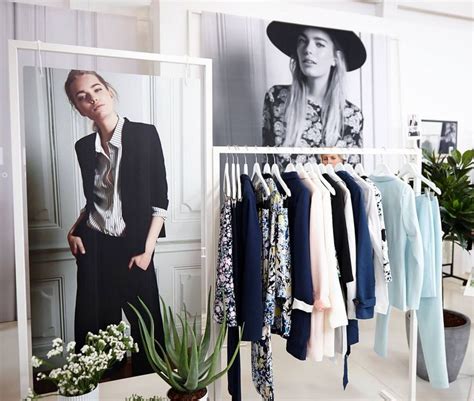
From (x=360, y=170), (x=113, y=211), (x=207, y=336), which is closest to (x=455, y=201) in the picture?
(x=360, y=170)

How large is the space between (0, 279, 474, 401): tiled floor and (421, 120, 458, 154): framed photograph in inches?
79.2

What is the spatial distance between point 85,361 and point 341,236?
3.86ft

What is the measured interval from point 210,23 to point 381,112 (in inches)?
63.2

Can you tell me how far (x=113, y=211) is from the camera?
178 cm

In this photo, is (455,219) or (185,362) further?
(455,219)

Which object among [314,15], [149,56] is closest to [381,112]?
[314,15]

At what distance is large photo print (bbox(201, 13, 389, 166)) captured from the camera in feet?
10.1

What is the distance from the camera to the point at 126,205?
1798 mm

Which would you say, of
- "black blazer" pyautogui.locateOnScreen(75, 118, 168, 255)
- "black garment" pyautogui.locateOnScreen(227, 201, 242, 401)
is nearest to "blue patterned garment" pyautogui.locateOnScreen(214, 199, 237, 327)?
"black garment" pyautogui.locateOnScreen(227, 201, 242, 401)

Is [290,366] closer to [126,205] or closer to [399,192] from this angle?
[399,192]

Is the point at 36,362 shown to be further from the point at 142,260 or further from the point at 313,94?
the point at 313,94

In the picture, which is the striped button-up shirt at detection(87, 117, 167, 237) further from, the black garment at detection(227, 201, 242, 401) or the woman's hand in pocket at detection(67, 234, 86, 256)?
the black garment at detection(227, 201, 242, 401)

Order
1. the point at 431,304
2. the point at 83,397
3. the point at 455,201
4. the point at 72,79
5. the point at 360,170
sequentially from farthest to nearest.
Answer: the point at 455,201
the point at 431,304
the point at 360,170
the point at 72,79
the point at 83,397

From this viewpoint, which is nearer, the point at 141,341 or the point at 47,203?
the point at 47,203
